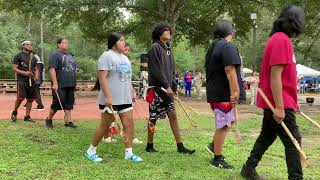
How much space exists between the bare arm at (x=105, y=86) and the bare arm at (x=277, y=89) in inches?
83.3

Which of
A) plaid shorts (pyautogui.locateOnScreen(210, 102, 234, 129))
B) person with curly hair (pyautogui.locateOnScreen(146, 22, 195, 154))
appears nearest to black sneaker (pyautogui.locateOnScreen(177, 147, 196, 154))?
person with curly hair (pyautogui.locateOnScreen(146, 22, 195, 154))

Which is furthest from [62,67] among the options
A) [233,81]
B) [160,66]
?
[233,81]

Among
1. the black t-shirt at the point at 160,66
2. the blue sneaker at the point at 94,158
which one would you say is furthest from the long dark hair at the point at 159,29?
the blue sneaker at the point at 94,158

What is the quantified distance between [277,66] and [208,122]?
673cm

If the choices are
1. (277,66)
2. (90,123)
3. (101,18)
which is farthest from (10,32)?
Answer: (277,66)

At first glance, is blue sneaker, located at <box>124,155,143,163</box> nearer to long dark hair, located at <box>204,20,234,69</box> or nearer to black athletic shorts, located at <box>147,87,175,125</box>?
black athletic shorts, located at <box>147,87,175,125</box>

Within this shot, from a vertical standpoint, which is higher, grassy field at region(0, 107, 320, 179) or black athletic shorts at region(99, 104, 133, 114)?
black athletic shorts at region(99, 104, 133, 114)

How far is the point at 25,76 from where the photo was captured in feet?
33.8

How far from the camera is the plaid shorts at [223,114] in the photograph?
592 cm

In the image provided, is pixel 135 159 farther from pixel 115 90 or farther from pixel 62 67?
pixel 62 67

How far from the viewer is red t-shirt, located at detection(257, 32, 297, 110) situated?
482 cm

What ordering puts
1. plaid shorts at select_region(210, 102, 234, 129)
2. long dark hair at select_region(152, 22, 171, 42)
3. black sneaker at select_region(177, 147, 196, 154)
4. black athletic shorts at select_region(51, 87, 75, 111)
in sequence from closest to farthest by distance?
plaid shorts at select_region(210, 102, 234, 129) → long dark hair at select_region(152, 22, 171, 42) → black sneaker at select_region(177, 147, 196, 154) → black athletic shorts at select_region(51, 87, 75, 111)

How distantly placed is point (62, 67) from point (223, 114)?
14.1 ft

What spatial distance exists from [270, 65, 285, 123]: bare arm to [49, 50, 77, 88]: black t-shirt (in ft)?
17.2
